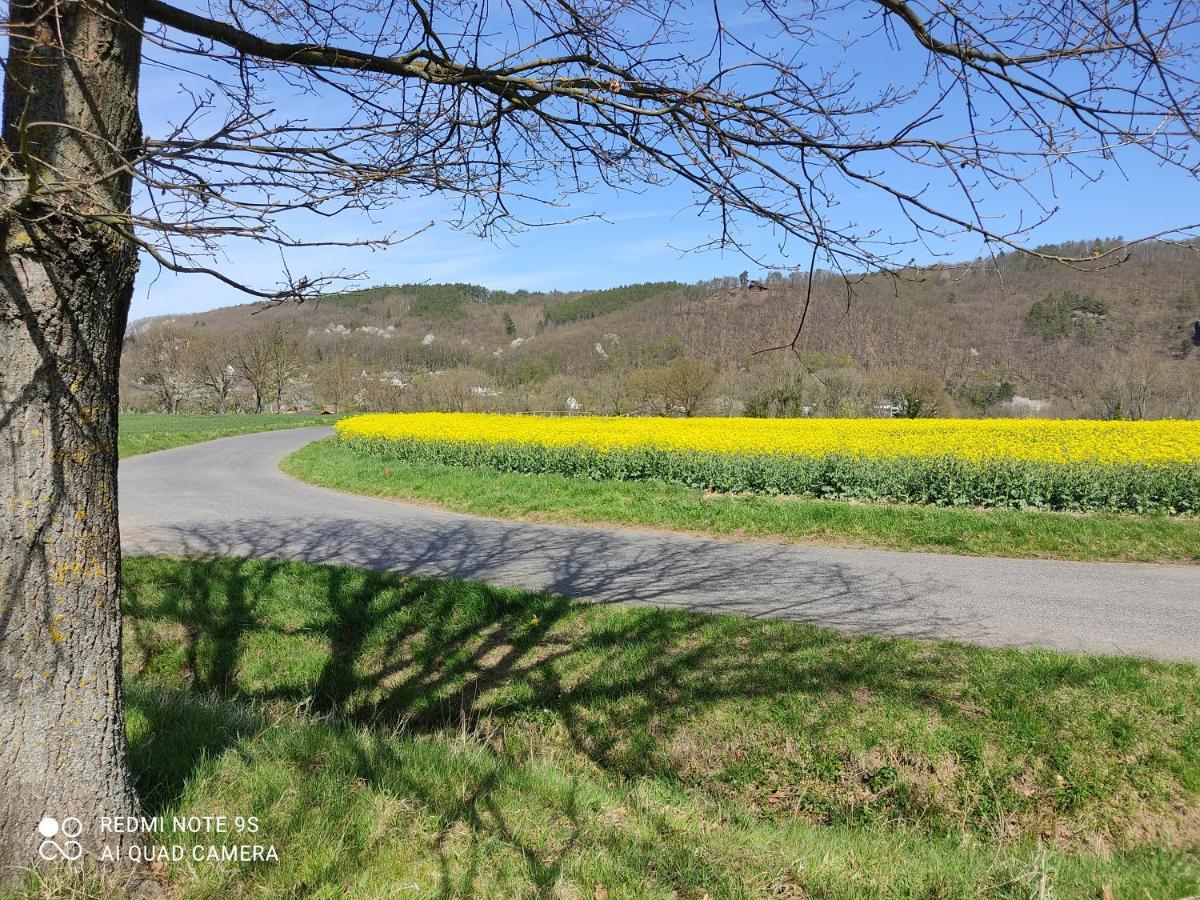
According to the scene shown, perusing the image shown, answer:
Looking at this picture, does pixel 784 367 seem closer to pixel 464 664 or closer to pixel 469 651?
pixel 469 651

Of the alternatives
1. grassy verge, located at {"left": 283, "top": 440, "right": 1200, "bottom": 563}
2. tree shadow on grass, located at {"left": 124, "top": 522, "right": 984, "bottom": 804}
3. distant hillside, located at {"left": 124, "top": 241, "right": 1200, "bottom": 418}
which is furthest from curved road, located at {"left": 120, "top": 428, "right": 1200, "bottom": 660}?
distant hillside, located at {"left": 124, "top": 241, "right": 1200, "bottom": 418}

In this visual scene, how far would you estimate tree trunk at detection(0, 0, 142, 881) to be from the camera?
2.36 metres

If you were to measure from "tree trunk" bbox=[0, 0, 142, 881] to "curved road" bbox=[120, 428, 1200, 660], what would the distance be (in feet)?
15.4

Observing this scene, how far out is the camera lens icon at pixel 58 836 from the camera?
2422 mm

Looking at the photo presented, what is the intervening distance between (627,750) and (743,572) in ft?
10.9

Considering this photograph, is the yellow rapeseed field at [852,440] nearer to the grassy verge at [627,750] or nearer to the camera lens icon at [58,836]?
the grassy verge at [627,750]

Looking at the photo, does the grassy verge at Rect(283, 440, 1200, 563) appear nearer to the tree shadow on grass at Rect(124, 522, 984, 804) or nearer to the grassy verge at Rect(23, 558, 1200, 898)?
the tree shadow on grass at Rect(124, 522, 984, 804)

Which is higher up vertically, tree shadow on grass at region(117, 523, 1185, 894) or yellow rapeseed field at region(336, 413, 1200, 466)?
yellow rapeseed field at region(336, 413, 1200, 466)

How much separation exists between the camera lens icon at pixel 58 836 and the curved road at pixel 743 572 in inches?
185

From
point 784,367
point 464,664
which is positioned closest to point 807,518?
point 464,664

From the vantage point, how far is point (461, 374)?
5203 centimetres

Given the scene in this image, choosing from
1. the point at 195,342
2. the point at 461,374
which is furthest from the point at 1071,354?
the point at 195,342

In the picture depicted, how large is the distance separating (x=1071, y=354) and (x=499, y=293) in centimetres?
14792

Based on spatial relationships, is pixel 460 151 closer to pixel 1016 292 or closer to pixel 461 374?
pixel 1016 292
